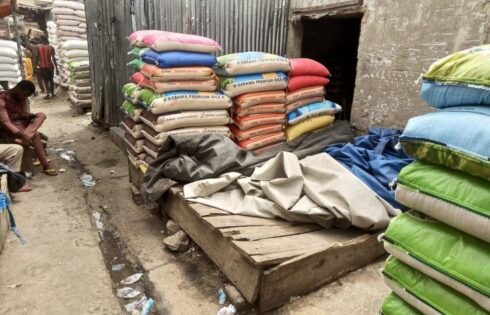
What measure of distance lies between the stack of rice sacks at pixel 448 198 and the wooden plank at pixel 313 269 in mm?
763

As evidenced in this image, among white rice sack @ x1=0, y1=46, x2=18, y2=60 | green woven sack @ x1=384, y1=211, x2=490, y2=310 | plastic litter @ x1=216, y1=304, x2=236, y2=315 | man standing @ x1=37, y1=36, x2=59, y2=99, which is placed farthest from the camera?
man standing @ x1=37, y1=36, x2=59, y2=99

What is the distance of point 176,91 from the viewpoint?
3758mm

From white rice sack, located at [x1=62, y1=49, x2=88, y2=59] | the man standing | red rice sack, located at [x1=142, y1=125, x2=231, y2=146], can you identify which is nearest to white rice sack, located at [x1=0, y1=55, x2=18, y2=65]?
white rice sack, located at [x1=62, y1=49, x2=88, y2=59]

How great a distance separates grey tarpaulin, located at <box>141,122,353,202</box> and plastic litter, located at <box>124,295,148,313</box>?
100 cm

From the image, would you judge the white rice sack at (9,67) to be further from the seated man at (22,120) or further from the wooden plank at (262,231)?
the wooden plank at (262,231)

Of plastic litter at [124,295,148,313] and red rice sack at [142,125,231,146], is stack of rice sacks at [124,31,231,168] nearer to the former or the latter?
red rice sack at [142,125,231,146]

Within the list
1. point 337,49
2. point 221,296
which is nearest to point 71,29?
point 337,49

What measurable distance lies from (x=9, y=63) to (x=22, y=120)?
151 inches

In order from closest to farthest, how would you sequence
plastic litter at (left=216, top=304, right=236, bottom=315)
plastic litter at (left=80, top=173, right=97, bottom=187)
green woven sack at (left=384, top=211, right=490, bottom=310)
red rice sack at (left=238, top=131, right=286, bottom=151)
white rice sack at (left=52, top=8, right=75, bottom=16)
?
1. green woven sack at (left=384, top=211, right=490, bottom=310)
2. plastic litter at (left=216, top=304, right=236, bottom=315)
3. red rice sack at (left=238, top=131, right=286, bottom=151)
4. plastic litter at (left=80, top=173, right=97, bottom=187)
5. white rice sack at (left=52, top=8, right=75, bottom=16)

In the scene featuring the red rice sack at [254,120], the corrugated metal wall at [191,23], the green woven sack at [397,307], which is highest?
the corrugated metal wall at [191,23]

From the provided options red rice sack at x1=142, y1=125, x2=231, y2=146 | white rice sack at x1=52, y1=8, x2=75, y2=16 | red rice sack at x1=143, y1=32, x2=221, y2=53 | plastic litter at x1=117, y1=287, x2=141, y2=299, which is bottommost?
plastic litter at x1=117, y1=287, x2=141, y2=299

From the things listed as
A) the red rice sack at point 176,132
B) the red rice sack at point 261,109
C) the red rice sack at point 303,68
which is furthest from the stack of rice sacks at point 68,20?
the red rice sack at point 303,68

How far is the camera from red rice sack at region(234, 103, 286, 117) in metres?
3.98

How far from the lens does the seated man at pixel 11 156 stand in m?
4.30
